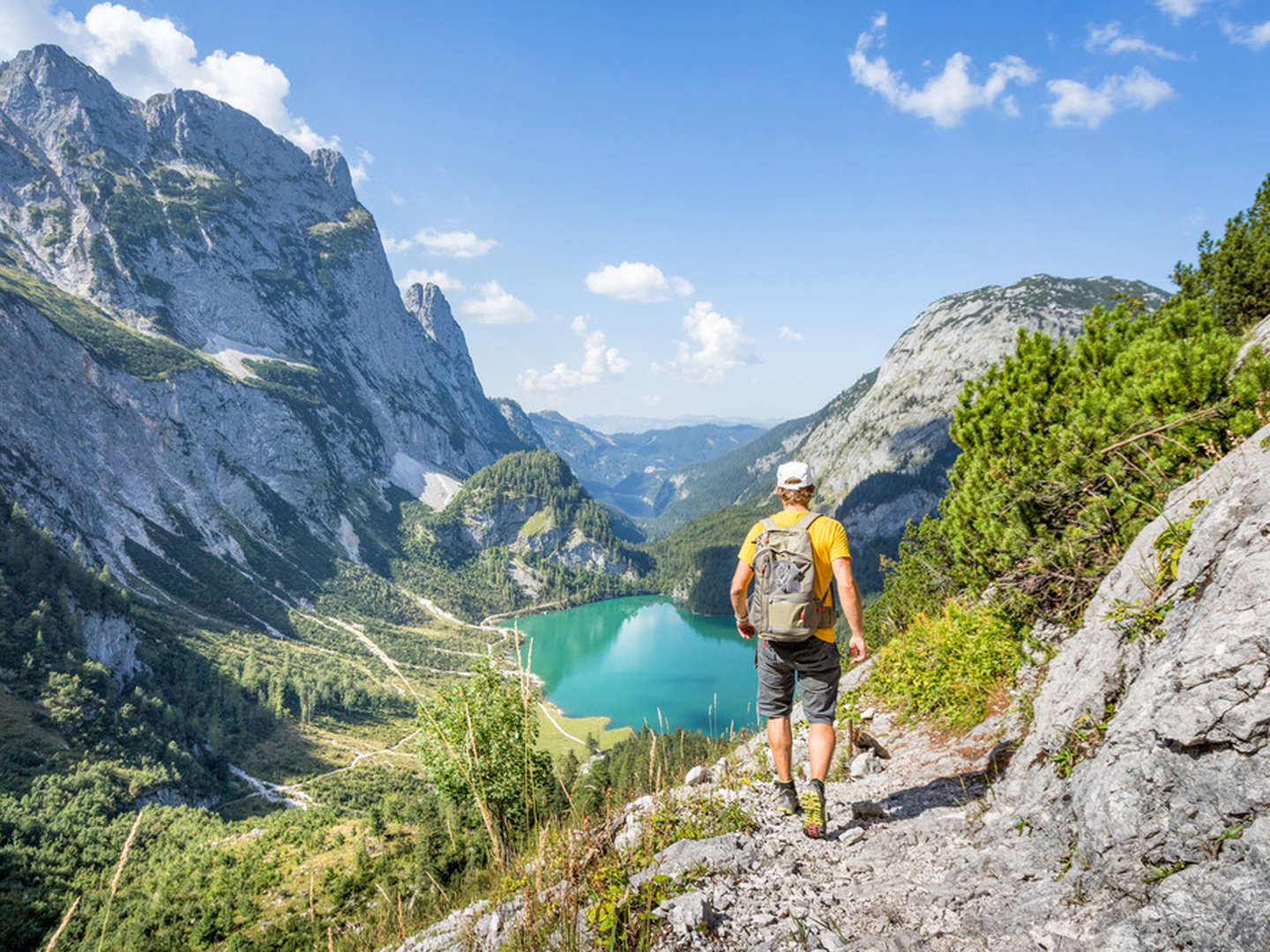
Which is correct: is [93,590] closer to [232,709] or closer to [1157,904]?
[232,709]

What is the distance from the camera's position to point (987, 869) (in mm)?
4180

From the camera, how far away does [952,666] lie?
9039 millimetres

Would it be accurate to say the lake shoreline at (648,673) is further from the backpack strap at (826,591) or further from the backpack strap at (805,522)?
the backpack strap at (805,522)

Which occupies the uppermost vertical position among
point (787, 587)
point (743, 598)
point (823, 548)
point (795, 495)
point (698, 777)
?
point (795, 495)

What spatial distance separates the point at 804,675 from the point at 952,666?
15.0 feet

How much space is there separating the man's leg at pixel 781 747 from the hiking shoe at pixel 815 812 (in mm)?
446

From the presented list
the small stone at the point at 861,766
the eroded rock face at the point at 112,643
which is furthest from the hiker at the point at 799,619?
the eroded rock face at the point at 112,643

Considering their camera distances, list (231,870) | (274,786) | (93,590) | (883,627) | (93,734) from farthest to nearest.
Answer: (93,590) < (274,786) < (93,734) < (231,870) < (883,627)

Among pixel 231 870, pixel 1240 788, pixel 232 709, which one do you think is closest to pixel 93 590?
pixel 232 709

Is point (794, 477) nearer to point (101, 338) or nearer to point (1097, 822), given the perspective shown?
point (1097, 822)

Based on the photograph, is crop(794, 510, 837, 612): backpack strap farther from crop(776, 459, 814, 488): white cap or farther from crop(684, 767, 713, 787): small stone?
crop(684, 767, 713, 787): small stone

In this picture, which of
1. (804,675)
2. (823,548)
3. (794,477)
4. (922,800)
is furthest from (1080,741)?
(794,477)

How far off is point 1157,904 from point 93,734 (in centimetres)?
11723

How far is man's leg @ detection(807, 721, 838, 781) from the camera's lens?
5680mm
